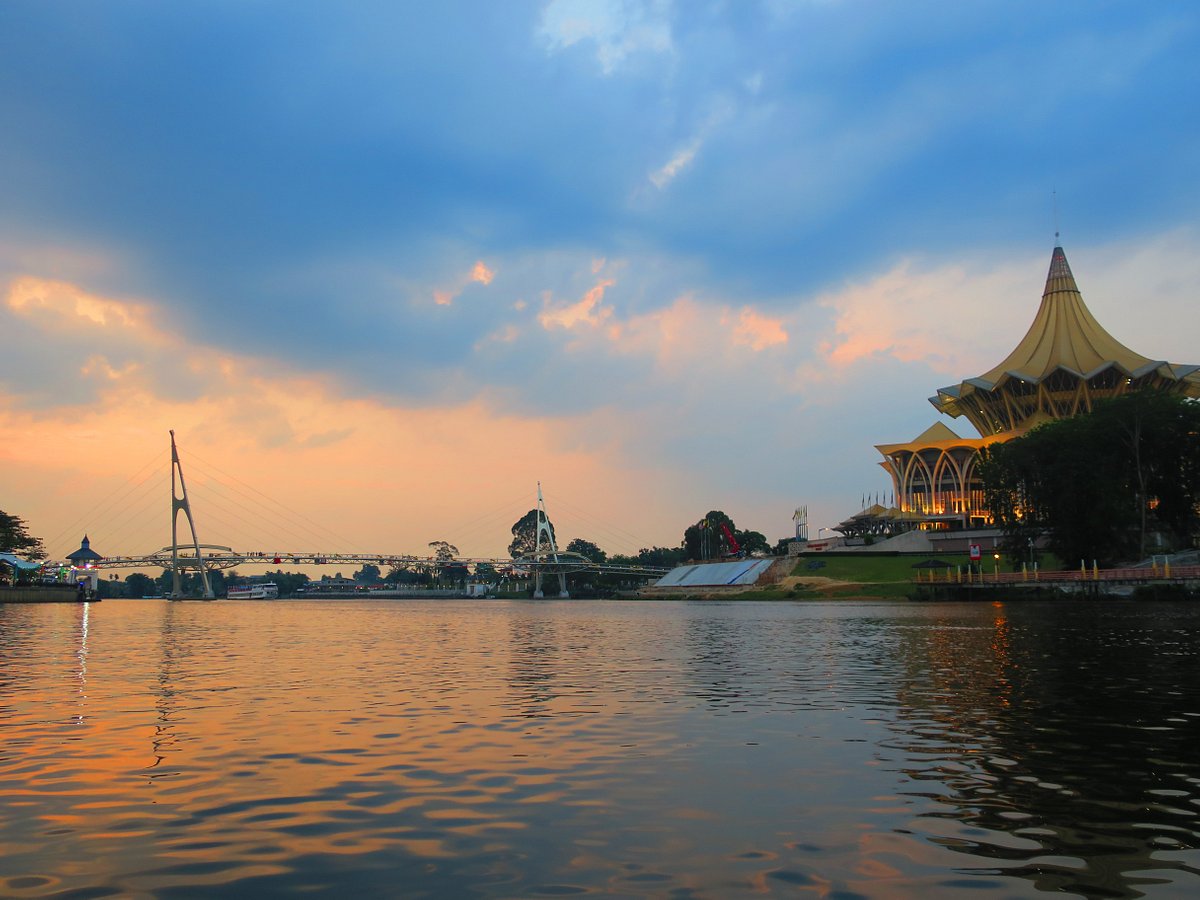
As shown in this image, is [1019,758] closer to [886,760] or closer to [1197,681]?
[886,760]

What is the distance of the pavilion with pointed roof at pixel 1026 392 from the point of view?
169m

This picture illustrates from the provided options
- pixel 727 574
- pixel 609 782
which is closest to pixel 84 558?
pixel 727 574

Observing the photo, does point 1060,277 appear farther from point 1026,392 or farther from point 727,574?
point 727,574

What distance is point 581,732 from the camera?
1862 cm

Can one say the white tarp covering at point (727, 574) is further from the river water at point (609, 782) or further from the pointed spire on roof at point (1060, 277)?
the river water at point (609, 782)

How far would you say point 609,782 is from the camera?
13.9 metres

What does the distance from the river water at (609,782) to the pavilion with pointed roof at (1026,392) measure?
15380cm

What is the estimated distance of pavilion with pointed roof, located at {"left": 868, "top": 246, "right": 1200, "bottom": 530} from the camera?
169 meters

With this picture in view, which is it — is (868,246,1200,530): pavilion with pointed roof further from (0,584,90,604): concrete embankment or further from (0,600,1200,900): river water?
(0,600,1200,900): river water

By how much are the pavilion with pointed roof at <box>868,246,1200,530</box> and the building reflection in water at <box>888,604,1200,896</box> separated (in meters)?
147

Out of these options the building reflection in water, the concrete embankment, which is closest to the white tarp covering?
the concrete embankment

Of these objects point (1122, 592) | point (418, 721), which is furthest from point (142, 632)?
point (1122, 592)

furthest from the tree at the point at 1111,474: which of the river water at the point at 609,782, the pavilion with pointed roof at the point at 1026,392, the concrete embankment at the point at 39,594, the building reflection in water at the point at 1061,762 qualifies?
the concrete embankment at the point at 39,594

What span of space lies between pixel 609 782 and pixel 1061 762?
22.6 feet
